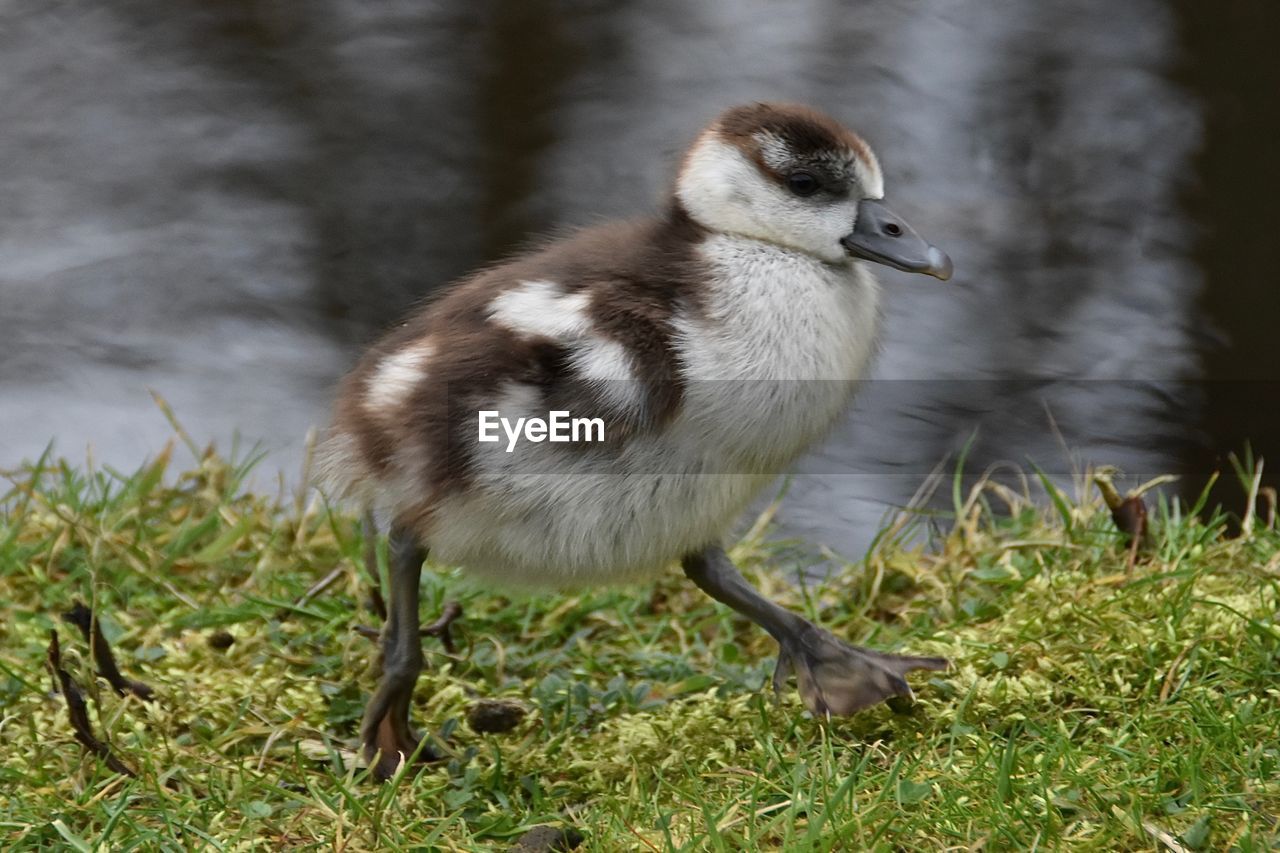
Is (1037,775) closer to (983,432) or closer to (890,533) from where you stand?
(890,533)

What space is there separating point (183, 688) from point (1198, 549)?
2.23 metres

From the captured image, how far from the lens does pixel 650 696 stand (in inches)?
144

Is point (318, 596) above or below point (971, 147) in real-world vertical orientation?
below

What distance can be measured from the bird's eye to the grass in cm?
98

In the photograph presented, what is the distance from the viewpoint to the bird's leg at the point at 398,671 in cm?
327

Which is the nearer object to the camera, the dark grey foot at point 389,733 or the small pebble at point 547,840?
the small pebble at point 547,840

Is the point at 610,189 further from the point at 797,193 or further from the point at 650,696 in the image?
the point at 797,193

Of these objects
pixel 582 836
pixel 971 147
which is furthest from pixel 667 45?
pixel 582 836

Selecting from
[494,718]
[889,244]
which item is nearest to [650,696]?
[494,718]

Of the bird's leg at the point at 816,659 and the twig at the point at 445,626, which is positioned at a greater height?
the bird's leg at the point at 816,659

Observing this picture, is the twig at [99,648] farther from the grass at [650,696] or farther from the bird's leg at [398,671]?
the bird's leg at [398,671]

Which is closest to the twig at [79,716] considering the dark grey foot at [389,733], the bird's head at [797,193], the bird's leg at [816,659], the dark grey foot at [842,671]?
the dark grey foot at [389,733]

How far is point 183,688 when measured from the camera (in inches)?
139

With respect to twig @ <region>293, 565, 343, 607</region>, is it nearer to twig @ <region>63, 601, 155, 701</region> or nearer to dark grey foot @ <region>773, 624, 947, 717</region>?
twig @ <region>63, 601, 155, 701</region>
